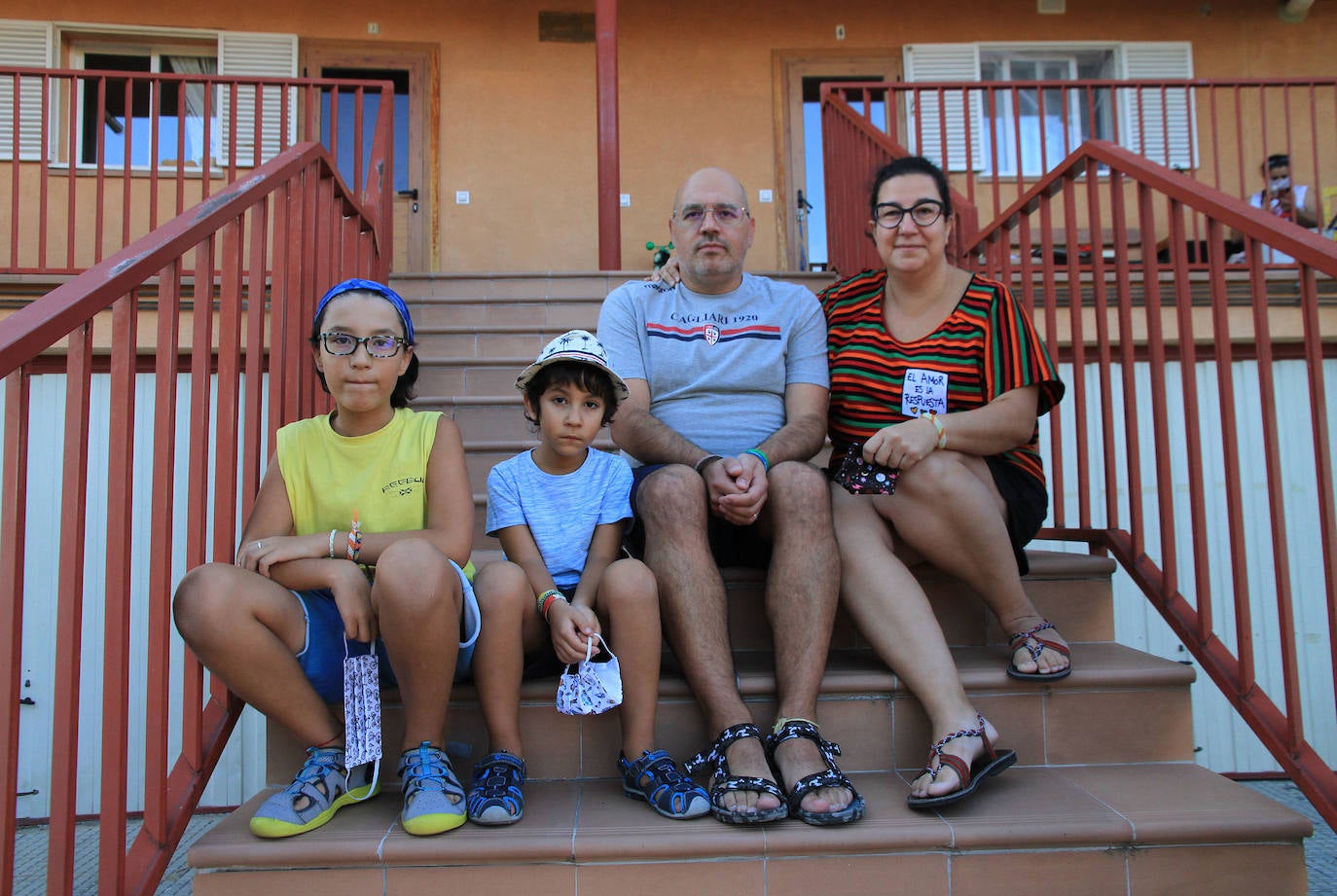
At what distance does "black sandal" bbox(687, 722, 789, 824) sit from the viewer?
1.49 m

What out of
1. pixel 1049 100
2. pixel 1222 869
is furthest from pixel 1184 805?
pixel 1049 100

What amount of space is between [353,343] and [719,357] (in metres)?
0.88

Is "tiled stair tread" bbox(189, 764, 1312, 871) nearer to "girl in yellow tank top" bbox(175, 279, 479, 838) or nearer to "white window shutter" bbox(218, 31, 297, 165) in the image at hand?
"girl in yellow tank top" bbox(175, 279, 479, 838)

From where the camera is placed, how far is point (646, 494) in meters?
1.89

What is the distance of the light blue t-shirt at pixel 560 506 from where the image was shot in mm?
1886

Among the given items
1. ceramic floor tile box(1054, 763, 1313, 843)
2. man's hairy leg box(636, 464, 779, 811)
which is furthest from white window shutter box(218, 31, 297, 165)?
ceramic floor tile box(1054, 763, 1313, 843)

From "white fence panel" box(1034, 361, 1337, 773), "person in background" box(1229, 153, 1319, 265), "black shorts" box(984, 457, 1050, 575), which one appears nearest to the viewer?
"black shorts" box(984, 457, 1050, 575)

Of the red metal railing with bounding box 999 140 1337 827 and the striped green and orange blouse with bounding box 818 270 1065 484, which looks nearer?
the red metal railing with bounding box 999 140 1337 827

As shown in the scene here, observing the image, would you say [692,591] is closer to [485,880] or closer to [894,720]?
[894,720]

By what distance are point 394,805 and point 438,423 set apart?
0.74 metres

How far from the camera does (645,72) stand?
630cm

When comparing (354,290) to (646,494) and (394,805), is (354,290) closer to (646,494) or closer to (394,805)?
(646,494)

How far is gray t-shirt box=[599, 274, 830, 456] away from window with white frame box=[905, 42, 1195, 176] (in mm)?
4382

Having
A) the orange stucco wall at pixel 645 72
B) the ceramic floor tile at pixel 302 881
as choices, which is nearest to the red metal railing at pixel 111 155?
the orange stucco wall at pixel 645 72
